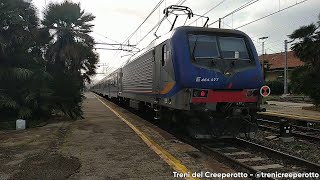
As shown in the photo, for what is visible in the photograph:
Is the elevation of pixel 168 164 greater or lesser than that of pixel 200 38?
lesser

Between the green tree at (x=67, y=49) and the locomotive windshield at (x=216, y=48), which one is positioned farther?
the green tree at (x=67, y=49)

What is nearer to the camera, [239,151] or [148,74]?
[239,151]

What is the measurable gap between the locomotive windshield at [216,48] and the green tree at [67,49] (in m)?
7.17

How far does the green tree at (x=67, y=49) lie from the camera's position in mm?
15102

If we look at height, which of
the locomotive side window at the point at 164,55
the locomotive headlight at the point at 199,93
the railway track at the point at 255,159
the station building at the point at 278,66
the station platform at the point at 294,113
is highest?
the station building at the point at 278,66

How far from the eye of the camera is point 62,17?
19906 millimetres

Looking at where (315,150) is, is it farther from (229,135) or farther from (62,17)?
(62,17)

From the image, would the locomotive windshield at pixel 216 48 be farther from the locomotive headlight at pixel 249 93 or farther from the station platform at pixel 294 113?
the station platform at pixel 294 113

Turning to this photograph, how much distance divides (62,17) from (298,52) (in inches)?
518

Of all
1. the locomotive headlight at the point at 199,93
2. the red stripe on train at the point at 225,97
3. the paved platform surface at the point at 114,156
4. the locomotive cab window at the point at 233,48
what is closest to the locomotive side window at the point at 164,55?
the locomotive cab window at the point at 233,48

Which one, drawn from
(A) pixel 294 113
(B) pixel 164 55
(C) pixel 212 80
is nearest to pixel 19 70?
(B) pixel 164 55

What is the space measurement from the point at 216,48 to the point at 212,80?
3.53ft

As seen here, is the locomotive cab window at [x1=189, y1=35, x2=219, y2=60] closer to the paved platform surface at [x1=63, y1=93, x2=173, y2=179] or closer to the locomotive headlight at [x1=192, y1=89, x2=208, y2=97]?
the locomotive headlight at [x1=192, y1=89, x2=208, y2=97]

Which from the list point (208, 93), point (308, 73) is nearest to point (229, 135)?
point (208, 93)
